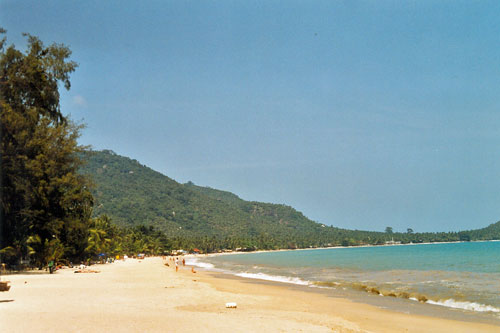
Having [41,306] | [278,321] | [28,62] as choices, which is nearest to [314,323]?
[278,321]

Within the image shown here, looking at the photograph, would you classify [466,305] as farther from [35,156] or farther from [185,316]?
[35,156]

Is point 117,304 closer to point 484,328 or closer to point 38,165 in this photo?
point 484,328

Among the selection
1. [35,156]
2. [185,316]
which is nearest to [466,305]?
[185,316]

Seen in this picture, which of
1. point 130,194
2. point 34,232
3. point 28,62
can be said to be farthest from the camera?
point 130,194

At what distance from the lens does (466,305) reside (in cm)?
1842

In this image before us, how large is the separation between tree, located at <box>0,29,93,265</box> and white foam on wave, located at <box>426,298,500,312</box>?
84.2ft

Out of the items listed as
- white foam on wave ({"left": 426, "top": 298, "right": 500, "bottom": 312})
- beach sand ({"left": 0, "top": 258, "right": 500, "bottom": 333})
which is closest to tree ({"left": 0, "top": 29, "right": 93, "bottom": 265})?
beach sand ({"left": 0, "top": 258, "right": 500, "bottom": 333})

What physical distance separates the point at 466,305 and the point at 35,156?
1091 inches

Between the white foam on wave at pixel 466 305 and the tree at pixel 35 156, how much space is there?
84.2 ft

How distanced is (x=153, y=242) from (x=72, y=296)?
320ft

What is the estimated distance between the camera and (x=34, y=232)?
31891mm

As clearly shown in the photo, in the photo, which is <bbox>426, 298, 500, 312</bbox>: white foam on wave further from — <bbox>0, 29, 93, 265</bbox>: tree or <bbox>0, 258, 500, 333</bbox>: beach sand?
<bbox>0, 29, 93, 265</bbox>: tree

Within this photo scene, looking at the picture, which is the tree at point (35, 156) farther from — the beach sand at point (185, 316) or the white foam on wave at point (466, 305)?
the white foam on wave at point (466, 305)

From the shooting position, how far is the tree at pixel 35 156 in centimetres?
2800
